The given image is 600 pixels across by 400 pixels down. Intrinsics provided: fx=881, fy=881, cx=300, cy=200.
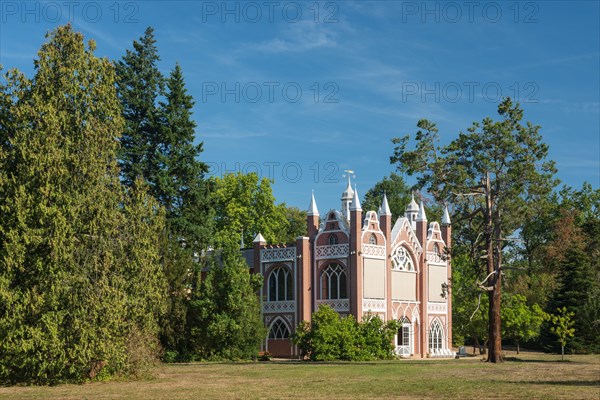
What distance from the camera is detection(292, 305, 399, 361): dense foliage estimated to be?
49.0 meters

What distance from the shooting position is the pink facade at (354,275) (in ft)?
180

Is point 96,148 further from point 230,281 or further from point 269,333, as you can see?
point 269,333

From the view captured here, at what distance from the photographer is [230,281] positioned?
50.1m

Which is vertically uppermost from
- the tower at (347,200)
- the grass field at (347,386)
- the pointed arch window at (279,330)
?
the tower at (347,200)

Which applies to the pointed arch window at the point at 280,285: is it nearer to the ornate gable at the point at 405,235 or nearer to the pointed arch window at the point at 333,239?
the pointed arch window at the point at 333,239

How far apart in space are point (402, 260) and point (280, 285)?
827 centimetres

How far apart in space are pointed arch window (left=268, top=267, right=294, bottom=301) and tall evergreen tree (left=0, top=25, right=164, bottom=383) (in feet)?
87.7

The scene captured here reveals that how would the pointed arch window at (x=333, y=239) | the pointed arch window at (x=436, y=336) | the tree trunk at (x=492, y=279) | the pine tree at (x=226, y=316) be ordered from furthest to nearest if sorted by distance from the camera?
the pointed arch window at (x=436, y=336)
the pointed arch window at (x=333, y=239)
the pine tree at (x=226, y=316)
the tree trunk at (x=492, y=279)

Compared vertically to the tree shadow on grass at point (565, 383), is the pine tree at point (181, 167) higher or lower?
higher

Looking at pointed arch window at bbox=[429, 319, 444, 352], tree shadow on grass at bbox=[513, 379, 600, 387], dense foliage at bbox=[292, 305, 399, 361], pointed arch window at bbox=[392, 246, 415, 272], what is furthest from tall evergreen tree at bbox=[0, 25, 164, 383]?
pointed arch window at bbox=[429, 319, 444, 352]

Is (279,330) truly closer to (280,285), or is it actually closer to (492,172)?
(280,285)

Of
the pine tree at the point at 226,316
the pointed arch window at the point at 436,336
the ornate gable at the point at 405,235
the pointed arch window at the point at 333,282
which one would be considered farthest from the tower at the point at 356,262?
the pointed arch window at the point at 436,336

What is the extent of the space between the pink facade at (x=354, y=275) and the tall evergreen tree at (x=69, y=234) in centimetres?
2553

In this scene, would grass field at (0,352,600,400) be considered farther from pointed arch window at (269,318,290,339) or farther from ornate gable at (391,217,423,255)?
ornate gable at (391,217,423,255)
